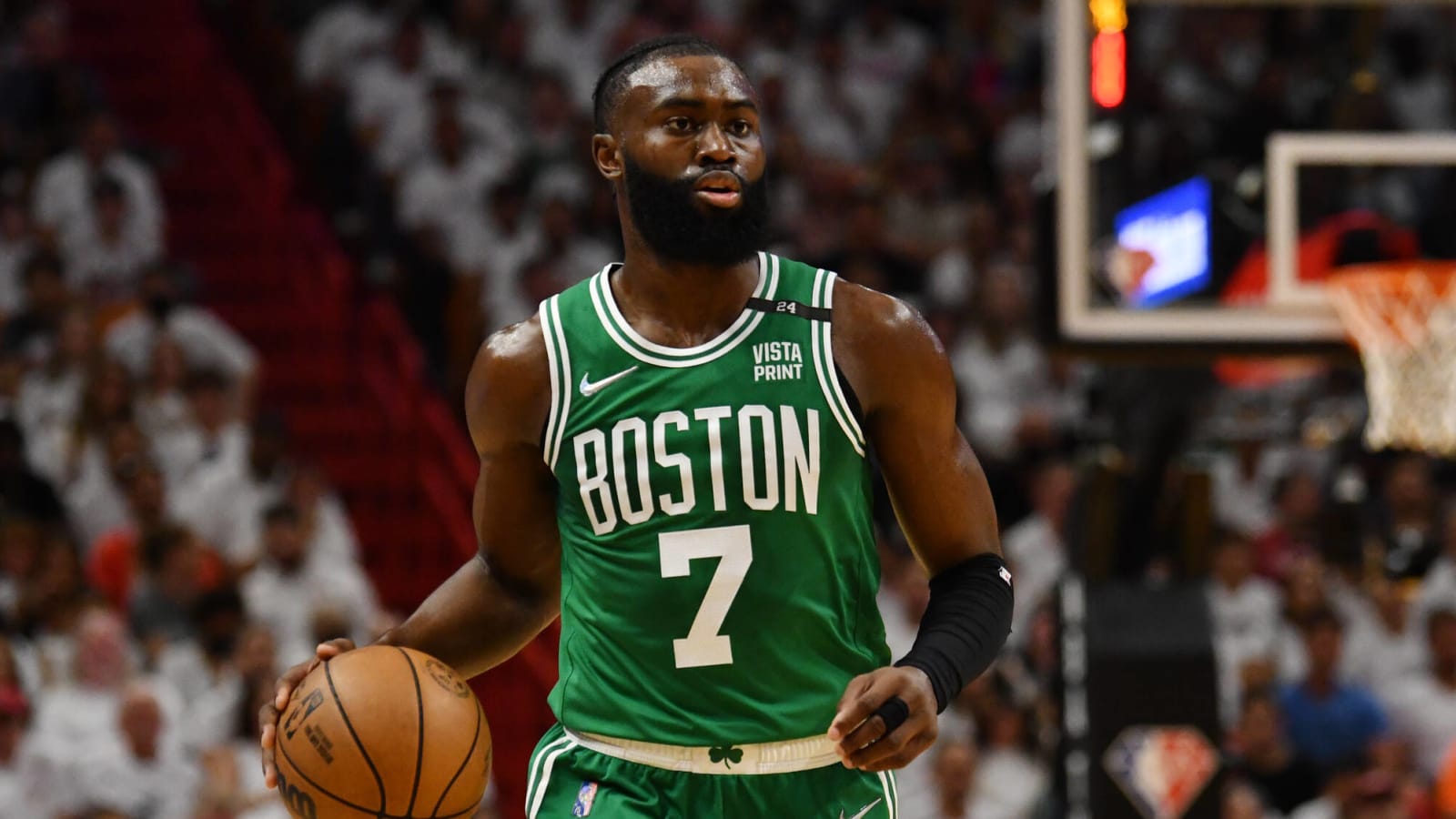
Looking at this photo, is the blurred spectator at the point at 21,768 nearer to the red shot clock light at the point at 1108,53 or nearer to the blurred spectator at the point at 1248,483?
the red shot clock light at the point at 1108,53

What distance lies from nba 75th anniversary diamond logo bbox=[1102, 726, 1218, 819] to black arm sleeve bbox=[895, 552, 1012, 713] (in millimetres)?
5063

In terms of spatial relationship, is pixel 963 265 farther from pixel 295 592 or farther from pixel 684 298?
pixel 684 298

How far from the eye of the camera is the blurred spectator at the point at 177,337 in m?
11.1

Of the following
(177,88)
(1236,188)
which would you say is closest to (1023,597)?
(1236,188)

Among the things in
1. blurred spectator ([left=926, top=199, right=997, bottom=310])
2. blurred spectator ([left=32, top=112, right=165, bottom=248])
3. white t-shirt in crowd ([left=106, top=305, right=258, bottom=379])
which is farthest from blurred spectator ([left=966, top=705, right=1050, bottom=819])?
blurred spectator ([left=32, top=112, right=165, bottom=248])

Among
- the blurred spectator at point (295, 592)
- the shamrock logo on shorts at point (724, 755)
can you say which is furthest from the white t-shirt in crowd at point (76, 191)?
the shamrock logo on shorts at point (724, 755)

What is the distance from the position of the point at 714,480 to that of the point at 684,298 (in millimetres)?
389

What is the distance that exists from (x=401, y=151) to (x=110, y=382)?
3296mm

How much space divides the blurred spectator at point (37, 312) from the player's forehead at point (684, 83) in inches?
308

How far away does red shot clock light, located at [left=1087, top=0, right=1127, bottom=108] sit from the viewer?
26.9 ft

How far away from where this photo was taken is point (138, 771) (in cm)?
883

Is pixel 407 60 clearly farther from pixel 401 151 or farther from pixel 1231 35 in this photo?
pixel 1231 35

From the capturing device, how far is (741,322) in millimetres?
3801

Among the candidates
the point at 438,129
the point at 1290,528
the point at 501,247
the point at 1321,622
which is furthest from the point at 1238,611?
the point at 438,129
